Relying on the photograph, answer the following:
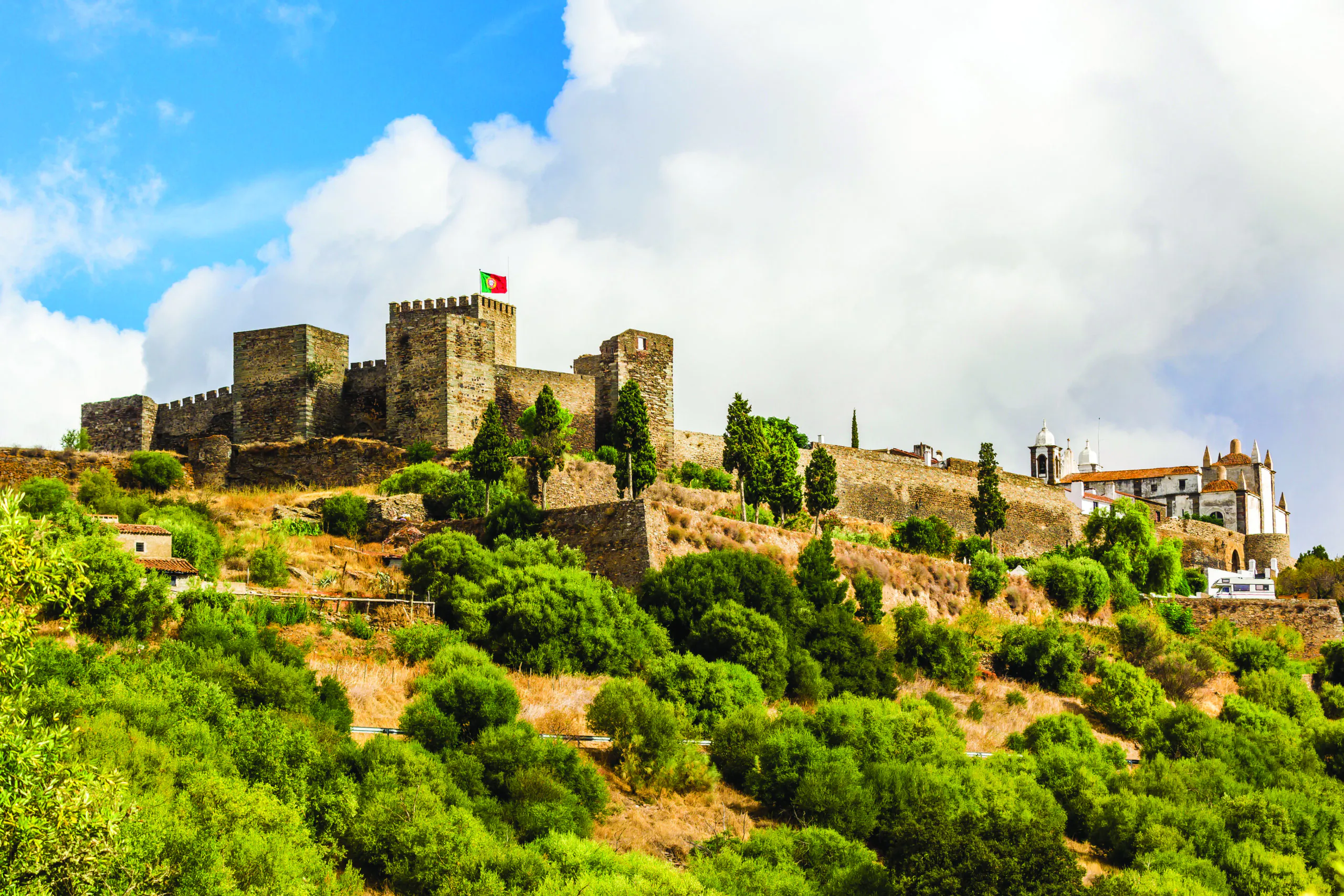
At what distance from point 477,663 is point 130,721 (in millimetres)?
6923

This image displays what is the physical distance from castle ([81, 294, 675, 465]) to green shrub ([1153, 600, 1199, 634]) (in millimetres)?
17931

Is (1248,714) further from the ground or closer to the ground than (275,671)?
closer to the ground

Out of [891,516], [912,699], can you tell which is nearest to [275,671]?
[912,699]

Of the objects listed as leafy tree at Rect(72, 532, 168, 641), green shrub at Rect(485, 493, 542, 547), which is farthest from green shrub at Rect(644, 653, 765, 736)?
leafy tree at Rect(72, 532, 168, 641)

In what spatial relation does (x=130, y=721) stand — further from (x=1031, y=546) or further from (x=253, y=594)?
(x=1031, y=546)

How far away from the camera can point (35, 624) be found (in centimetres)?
1048

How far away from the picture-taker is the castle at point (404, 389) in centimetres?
4075

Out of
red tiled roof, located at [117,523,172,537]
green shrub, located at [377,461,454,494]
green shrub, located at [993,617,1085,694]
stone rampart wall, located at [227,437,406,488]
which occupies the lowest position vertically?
green shrub, located at [993,617,1085,694]

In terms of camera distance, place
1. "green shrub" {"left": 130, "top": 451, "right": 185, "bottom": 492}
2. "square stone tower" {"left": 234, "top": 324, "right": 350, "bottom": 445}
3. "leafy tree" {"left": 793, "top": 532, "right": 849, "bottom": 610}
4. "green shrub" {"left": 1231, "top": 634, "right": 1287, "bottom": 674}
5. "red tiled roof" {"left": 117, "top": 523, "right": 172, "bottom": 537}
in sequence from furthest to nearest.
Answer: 1. "square stone tower" {"left": 234, "top": 324, "right": 350, "bottom": 445}
2. "green shrub" {"left": 1231, "top": 634, "right": 1287, "bottom": 674}
3. "green shrub" {"left": 130, "top": 451, "right": 185, "bottom": 492}
4. "leafy tree" {"left": 793, "top": 532, "right": 849, "bottom": 610}
5. "red tiled roof" {"left": 117, "top": 523, "right": 172, "bottom": 537}

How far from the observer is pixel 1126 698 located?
32250 millimetres

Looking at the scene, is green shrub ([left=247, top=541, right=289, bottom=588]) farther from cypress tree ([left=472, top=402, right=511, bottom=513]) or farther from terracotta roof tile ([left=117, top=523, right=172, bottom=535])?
cypress tree ([left=472, top=402, right=511, bottom=513])

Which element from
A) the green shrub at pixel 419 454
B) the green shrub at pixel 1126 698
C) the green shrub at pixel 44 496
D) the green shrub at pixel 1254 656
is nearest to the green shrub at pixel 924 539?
the green shrub at pixel 1126 698

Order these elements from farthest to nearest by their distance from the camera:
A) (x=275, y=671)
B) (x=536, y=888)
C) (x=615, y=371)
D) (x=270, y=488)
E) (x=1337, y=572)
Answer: (x=1337, y=572) → (x=615, y=371) → (x=270, y=488) → (x=275, y=671) → (x=536, y=888)

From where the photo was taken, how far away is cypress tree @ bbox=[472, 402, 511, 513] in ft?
109
